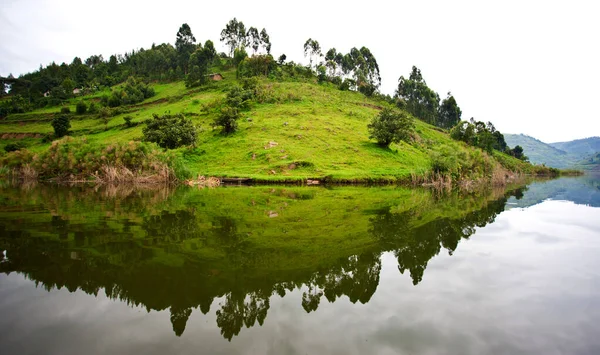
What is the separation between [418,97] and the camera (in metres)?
118

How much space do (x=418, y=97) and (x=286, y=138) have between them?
78.0m

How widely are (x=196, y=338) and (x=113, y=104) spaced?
103468 millimetres

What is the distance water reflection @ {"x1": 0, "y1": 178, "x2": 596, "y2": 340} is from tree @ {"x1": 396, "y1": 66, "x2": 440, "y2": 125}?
108322 mm

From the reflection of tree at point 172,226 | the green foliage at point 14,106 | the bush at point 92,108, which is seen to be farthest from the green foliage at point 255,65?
the reflection of tree at point 172,226

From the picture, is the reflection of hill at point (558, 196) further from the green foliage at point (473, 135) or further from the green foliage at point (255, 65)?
the green foliage at point (255, 65)

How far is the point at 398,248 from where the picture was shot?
33.7 ft

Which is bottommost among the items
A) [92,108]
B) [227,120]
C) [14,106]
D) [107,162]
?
[107,162]

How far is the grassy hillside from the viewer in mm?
46625

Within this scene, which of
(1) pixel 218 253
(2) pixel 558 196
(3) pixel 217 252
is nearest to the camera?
(1) pixel 218 253

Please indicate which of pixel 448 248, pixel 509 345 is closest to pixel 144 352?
pixel 509 345

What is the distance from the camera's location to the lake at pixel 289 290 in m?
4.73

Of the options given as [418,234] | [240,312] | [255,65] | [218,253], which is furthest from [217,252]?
[255,65]

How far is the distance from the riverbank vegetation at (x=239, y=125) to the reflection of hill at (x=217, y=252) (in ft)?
85.2

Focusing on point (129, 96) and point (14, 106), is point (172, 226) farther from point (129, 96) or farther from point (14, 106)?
point (14, 106)
